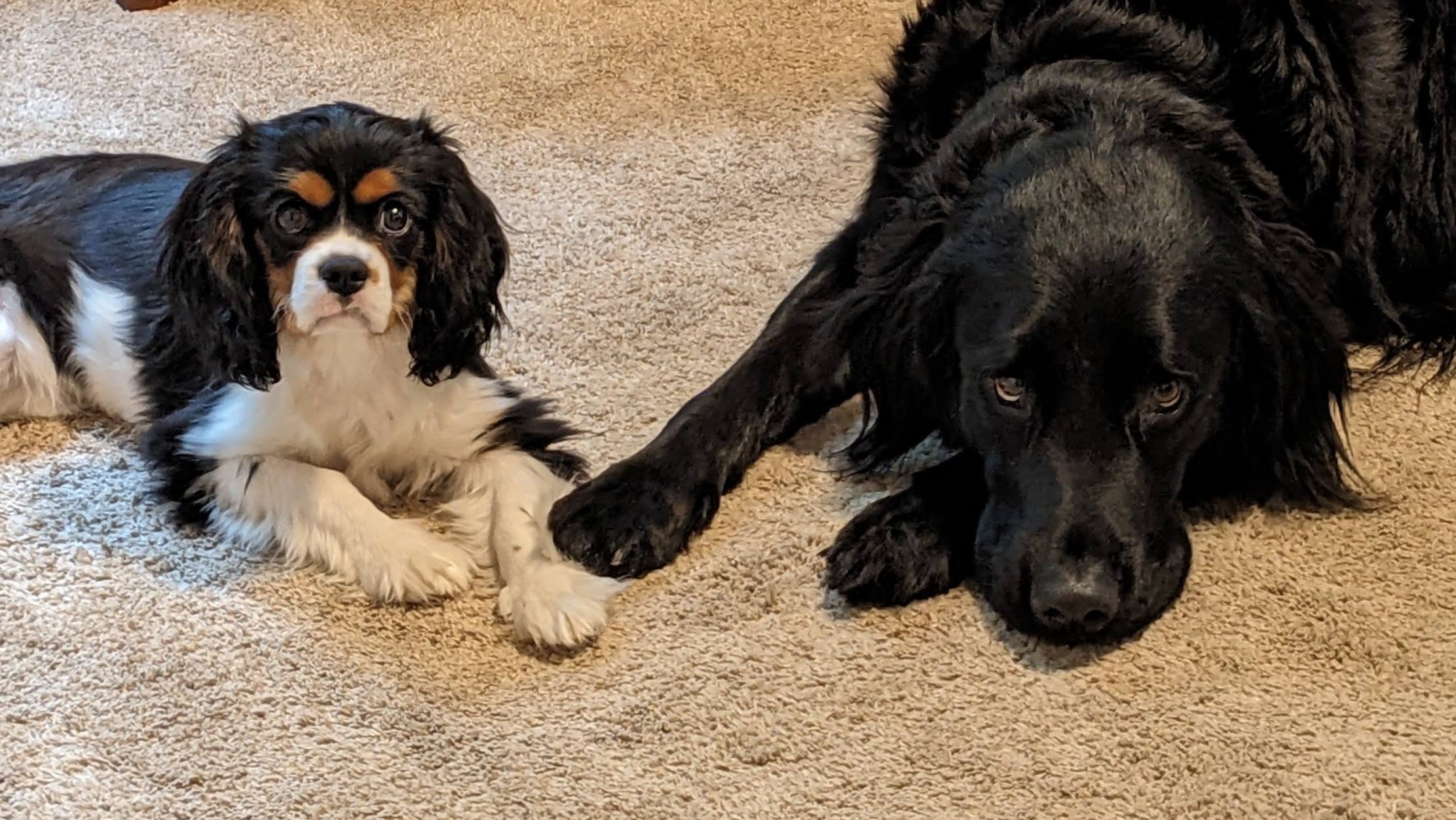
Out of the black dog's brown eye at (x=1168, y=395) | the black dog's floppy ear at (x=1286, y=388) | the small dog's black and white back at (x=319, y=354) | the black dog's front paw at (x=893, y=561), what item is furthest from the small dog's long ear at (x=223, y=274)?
the black dog's floppy ear at (x=1286, y=388)

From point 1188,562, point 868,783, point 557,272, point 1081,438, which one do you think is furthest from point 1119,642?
point 557,272

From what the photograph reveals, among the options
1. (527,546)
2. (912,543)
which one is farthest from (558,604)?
(912,543)

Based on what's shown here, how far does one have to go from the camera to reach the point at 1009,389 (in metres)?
1.68

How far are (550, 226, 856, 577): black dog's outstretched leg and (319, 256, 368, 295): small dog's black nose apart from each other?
15.8 inches

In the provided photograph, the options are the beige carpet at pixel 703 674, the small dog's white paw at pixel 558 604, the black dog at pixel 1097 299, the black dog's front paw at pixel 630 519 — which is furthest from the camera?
the black dog's front paw at pixel 630 519

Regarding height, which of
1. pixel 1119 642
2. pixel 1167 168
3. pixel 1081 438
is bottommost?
pixel 1119 642

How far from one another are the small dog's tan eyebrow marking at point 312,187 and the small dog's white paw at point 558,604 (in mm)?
532

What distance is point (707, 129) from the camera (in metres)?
2.93

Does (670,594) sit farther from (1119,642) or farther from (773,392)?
(1119,642)

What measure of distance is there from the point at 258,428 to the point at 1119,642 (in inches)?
46.0

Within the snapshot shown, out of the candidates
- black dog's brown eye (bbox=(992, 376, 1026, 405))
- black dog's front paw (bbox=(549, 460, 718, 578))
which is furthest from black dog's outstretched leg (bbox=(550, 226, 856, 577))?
black dog's brown eye (bbox=(992, 376, 1026, 405))

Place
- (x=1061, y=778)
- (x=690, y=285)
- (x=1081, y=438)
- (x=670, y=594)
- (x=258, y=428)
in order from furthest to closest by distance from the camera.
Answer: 1. (x=690, y=285)
2. (x=258, y=428)
3. (x=670, y=594)
4. (x=1081, y=438)
5. (x=1061, y=778)

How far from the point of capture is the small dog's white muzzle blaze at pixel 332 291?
5.65ft

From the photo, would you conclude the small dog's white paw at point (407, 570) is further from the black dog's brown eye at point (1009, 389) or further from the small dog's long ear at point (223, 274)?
the black dog's brown eye at point (1009, 389)
